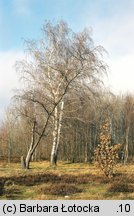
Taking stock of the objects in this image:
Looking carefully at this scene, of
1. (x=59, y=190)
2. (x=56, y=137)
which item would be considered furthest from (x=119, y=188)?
(x=56, y=137)

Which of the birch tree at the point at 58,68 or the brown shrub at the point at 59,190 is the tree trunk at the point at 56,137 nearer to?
the birch tree at the point at 58,68

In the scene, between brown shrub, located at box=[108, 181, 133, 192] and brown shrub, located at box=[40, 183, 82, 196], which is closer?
brown shrub, located at box=[40, 183, 82, 196]

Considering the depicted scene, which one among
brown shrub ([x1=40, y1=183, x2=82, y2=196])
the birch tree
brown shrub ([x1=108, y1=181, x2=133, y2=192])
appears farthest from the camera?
the birch tree

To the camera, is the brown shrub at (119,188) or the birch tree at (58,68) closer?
the brown shrub at (119,188)

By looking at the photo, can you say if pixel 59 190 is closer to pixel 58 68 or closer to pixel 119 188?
pixel 119 188

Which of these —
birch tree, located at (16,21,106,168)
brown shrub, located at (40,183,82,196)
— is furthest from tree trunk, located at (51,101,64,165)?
brown shrub, located at (40,183,82,196)

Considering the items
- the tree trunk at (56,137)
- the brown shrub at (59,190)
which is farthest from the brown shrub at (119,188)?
the tree trunk at (56,137)

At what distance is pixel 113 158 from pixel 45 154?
34049 mm

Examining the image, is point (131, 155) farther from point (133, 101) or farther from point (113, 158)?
point (113, 158)

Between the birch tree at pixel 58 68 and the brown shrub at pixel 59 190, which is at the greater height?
the birch tree at pixel 58 68

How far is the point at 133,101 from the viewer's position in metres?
55.4

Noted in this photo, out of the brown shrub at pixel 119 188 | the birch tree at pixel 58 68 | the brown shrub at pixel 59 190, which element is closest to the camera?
the brown shrub at pixel 59 190

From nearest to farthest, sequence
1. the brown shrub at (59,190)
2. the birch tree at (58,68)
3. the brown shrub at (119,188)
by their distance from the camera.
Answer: the brown shrub at (59,190)
the brown shrub at (119,188)
the birch tree at (58,68)

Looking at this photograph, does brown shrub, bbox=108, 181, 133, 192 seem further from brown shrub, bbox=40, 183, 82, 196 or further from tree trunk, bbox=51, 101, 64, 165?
tree trunk, bbox=51, 101, 64, 165
